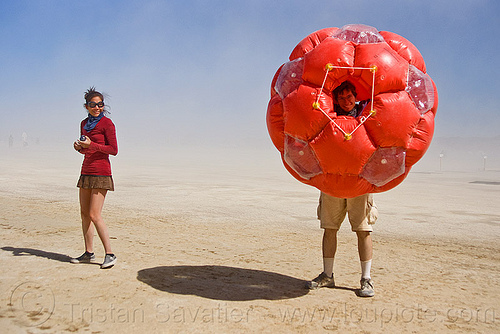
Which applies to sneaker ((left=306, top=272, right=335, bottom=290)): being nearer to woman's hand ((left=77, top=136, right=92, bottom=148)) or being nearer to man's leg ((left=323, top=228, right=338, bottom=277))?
man's leg ((left=323, top=228, right=338, bottom=277))

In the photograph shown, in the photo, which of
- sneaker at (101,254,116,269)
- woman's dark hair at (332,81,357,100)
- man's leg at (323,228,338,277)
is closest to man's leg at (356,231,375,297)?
man's leg at (323,228,338,277)

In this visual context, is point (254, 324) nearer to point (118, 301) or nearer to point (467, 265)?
point (118, 301)

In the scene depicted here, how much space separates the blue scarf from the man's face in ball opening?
2.96 metres

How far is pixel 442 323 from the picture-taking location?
12.5ft

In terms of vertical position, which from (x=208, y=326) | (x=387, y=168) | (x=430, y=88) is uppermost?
(x=430, y=88)

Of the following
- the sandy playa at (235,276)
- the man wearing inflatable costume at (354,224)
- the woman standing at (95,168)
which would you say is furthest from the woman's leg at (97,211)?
the man wearing inflatable costume at (354,224)

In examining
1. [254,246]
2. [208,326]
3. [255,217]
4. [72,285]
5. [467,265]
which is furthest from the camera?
[255,217]

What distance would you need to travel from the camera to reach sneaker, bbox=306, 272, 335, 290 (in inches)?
182

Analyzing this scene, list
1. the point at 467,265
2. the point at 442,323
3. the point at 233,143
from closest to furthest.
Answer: the point at 442,323 → the point at 467,265 → the point at 233,143

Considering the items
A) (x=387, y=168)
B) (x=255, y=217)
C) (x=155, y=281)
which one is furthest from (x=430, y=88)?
(x=255, y=217)

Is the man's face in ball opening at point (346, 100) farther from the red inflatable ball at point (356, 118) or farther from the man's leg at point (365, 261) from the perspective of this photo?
the man's leg at point (365, 261)

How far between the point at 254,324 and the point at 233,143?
139 meters

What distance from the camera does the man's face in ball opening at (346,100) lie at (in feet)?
13.5

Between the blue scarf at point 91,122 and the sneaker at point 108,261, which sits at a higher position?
the blue scarf at point 91,122
